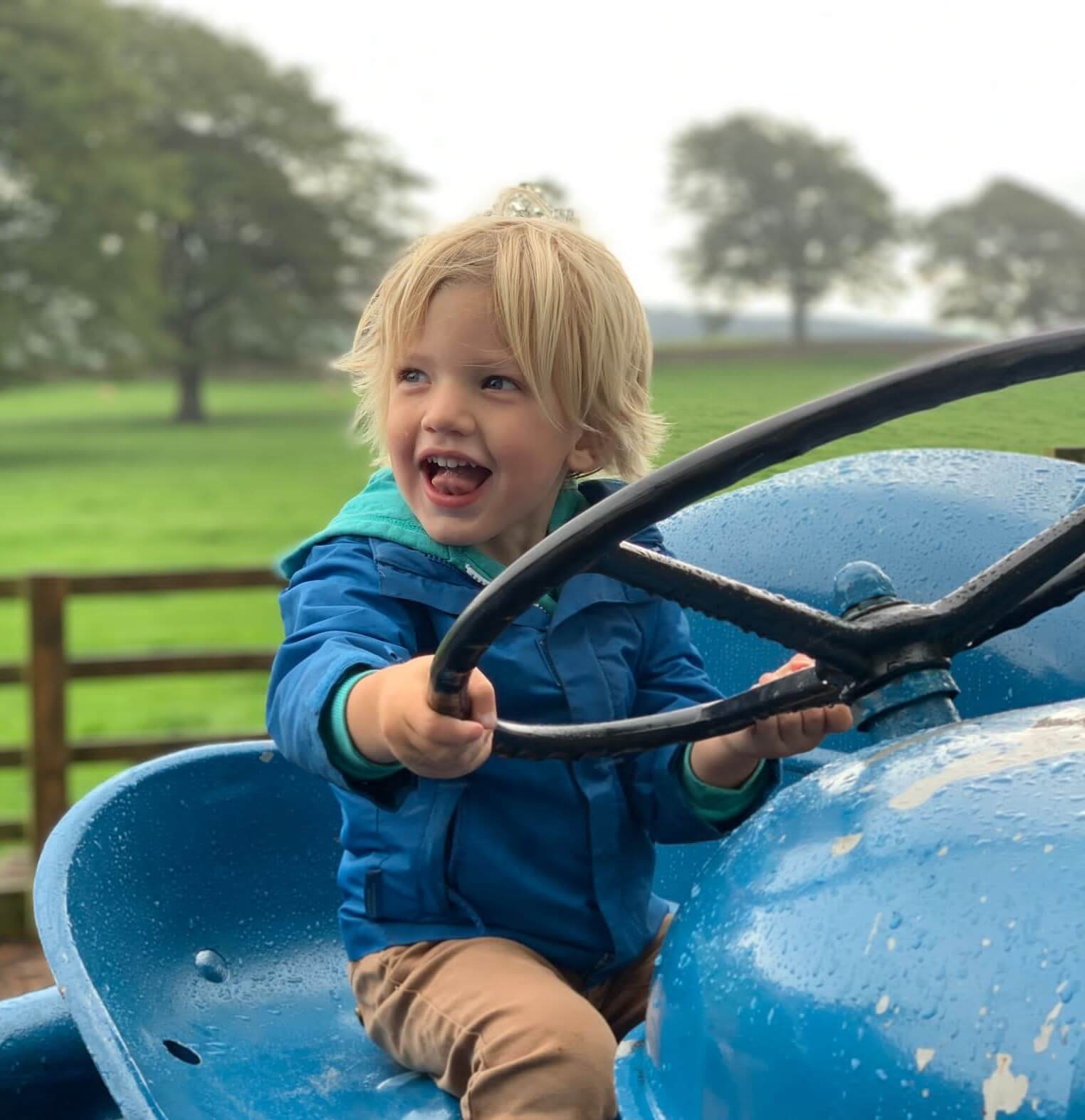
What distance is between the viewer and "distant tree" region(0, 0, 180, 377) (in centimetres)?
2555

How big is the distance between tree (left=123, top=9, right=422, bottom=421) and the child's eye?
2856 centimetres

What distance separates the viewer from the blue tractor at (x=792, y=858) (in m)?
0.77

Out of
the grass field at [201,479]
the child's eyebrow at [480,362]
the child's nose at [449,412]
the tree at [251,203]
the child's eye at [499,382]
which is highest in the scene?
the tree at [251,203]

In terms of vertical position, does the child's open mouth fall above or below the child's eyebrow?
below

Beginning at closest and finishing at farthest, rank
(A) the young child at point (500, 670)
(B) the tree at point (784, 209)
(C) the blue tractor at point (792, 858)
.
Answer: (C) the blue tractor at point (792, 858)
(A) the young child at point (500, 670)
(B) the tree at point (784, 209)

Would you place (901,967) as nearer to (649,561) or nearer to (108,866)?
(649,561)

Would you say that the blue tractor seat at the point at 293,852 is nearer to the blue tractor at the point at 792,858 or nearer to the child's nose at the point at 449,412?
the blue tractor at the point at 792,858

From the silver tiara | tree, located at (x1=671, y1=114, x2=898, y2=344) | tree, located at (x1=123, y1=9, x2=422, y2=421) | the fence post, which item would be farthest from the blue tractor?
tree, located at (x1=123, y1=9, x2=422, y2=421)

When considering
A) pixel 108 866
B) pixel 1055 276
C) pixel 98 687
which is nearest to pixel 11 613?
pixel 98 687

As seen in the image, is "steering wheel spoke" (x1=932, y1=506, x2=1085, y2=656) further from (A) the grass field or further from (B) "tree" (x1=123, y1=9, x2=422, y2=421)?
(B) "tree" (x1=123, y1=9, x2=422, y2=421)

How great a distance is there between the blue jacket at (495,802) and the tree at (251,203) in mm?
28519

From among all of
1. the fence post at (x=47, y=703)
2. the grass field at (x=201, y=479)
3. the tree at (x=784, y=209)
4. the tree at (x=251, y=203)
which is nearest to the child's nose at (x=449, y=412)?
the grass field at (x=201, y=479)

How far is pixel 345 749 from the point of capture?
109 cm

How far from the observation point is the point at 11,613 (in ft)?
50.9
